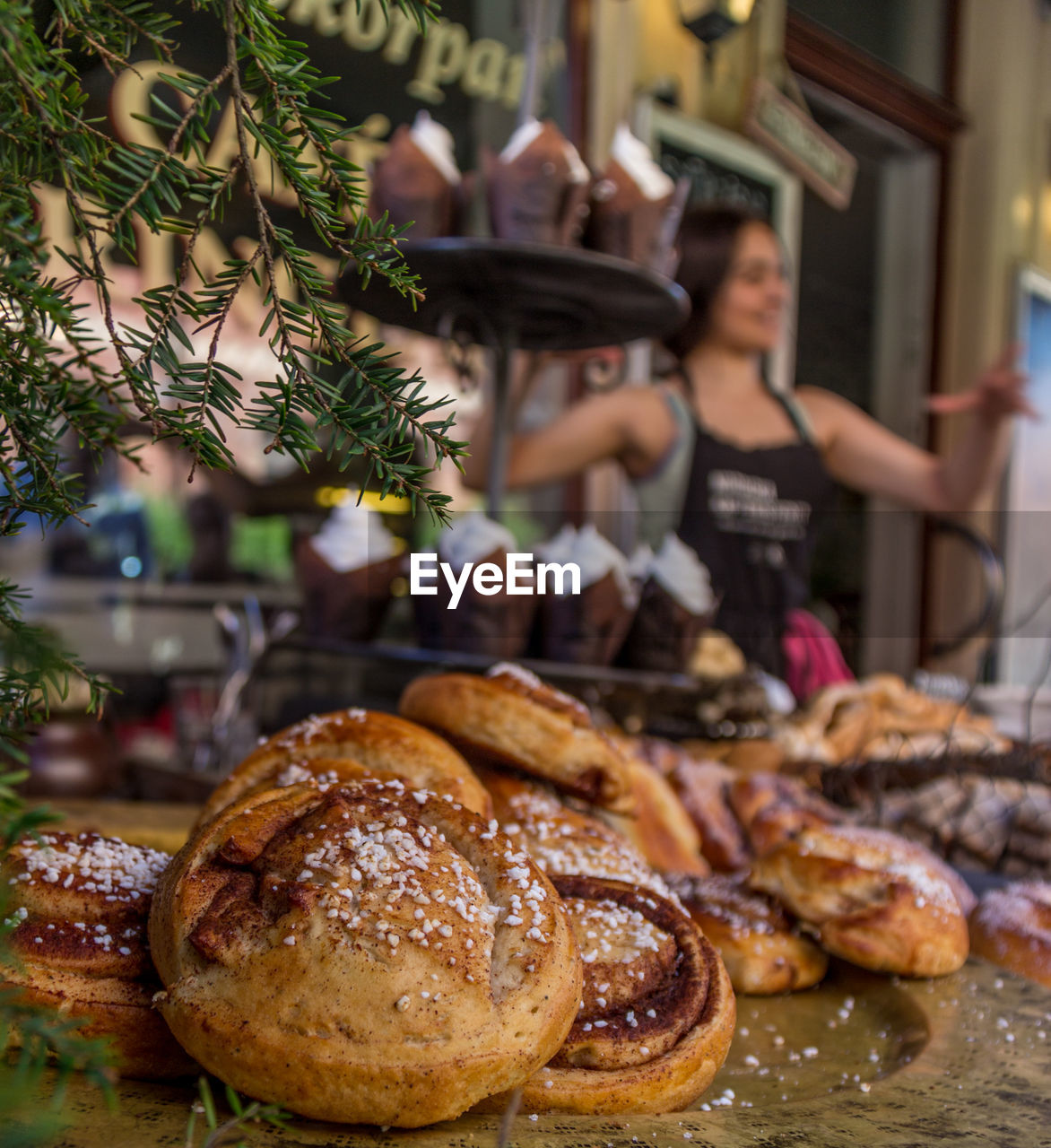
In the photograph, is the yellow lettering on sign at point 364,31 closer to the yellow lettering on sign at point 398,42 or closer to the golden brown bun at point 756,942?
the yellow lettering on sign at point 398,42

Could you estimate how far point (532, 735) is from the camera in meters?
1.15

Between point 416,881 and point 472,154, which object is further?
point 472,154

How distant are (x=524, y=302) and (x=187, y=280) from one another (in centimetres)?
126

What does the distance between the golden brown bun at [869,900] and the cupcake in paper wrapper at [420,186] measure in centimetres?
119

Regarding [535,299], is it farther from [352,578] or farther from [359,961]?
[359,961]

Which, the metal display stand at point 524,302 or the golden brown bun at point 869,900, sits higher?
the metal display stand at point 524,302

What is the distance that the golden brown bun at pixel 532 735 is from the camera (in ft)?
3.76

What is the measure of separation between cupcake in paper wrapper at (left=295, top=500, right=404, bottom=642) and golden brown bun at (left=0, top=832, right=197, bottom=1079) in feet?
3.85

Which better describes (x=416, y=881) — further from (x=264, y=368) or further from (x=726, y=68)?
(x=726, y=68)

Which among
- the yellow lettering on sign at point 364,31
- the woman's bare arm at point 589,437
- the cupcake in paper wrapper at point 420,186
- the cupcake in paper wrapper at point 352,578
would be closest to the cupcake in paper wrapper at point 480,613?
the cupcake in paper wrapper at point 352,578

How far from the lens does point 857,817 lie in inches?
64.6

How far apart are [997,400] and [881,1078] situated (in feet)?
10.3

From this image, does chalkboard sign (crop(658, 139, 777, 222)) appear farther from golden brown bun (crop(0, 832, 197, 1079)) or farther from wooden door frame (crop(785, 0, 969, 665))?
golden brown bun (crop(0, 832, 197, 1079))

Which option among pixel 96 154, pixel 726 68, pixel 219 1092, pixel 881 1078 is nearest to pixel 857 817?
pixel 881 1078
